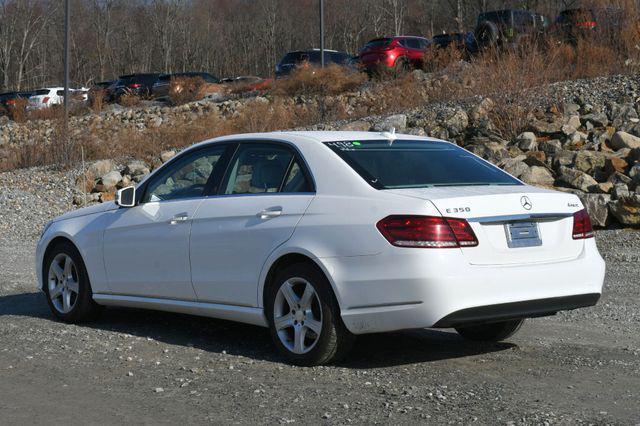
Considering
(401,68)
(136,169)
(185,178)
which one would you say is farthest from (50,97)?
(185,178)

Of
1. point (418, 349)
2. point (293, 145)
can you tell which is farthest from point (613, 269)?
point (293, 145)

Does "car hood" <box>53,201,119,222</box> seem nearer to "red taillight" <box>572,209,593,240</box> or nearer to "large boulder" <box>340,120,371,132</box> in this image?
"red taillight" <box>572,209,593,240</box>

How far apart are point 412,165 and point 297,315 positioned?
4.23 ft

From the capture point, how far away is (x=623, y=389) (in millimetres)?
6133

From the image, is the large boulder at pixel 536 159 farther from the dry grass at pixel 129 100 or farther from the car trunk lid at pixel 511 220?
the dry grass at pixel 129 100

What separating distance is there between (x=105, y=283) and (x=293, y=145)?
214 cm

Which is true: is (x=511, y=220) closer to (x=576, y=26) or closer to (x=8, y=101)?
(x=576, y=26)

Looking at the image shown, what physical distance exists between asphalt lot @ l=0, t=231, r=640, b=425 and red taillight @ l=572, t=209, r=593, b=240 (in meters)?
0.82

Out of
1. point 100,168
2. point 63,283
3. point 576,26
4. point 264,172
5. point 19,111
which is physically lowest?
point 100,168

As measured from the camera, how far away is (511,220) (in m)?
6.51

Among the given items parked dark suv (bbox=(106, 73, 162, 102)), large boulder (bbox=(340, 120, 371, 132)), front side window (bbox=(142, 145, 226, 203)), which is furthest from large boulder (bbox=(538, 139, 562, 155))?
parked dark suv (bbox=(106, 73, 162, 102))

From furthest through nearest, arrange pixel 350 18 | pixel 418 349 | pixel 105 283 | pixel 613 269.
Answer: pixel 350 18 → pixel 613 269 → pixel 105 283 → pixel 418 349

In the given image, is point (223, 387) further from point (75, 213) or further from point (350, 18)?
point (350, 18)

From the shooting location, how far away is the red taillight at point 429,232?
6273mm
